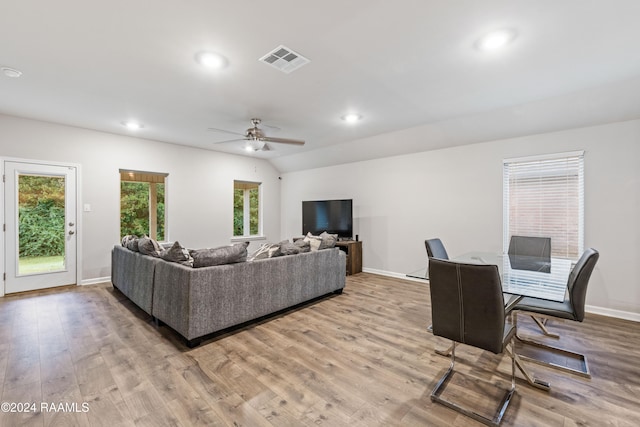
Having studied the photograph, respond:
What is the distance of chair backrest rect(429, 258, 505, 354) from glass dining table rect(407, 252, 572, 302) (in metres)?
0.39

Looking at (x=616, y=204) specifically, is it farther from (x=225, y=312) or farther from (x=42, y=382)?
(x=42, y=382)

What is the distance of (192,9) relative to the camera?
75.0 inches

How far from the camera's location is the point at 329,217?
6148mm

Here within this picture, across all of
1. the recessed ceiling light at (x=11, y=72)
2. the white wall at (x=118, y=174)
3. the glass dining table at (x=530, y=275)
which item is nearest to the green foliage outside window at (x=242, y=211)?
the white wall at (x=118, y=174)

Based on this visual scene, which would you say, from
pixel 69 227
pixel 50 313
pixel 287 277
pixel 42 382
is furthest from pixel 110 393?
pixel 69 227

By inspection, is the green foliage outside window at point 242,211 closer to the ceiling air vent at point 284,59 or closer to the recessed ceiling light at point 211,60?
the recessed ceiling light at point 211,60

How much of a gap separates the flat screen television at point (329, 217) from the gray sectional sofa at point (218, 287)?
182 centimetres

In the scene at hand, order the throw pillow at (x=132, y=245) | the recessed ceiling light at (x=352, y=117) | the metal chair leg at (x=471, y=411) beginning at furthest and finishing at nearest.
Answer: the recessed ceiling light at (x=352, y=117) → the throw pillow at (x=132, y=245) → the metal chair leg at (x=471, y=411)

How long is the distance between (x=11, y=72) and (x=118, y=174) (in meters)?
2.45

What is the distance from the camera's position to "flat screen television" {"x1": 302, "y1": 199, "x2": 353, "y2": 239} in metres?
5.84

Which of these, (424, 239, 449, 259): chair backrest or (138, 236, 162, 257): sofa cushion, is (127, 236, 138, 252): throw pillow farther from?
(424, 239, 449, 259): chair backrest

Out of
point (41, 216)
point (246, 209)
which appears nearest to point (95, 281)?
point (41, 216)

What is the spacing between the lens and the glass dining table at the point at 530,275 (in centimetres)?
215

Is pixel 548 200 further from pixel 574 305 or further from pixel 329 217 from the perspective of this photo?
pixel 329 217
